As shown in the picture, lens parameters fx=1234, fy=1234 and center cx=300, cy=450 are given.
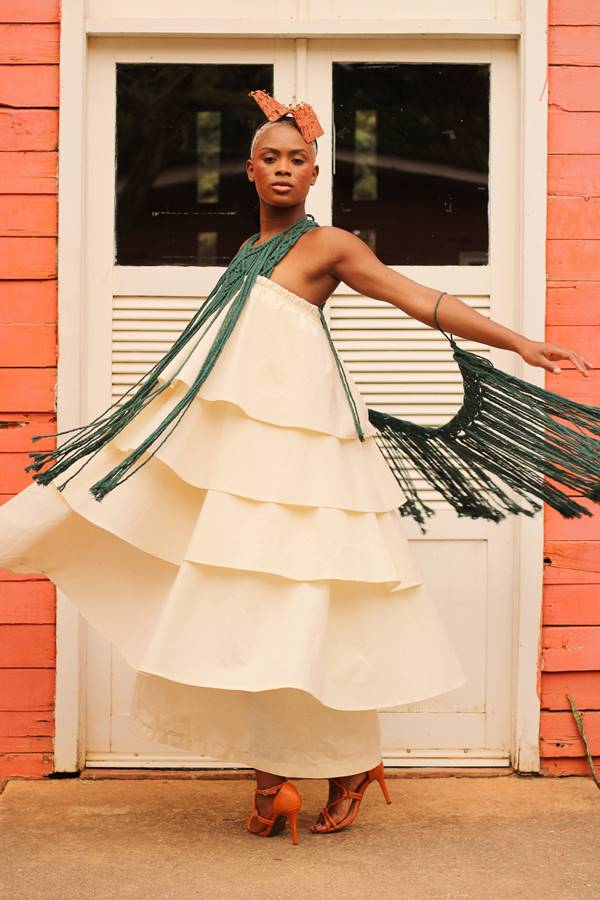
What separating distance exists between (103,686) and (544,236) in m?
1.96

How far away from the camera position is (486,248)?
392cm

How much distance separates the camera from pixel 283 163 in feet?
10.2

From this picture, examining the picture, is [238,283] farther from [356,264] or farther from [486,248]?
[486,248]

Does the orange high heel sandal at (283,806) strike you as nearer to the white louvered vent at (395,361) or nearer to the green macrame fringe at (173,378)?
the green macrame fringe at (173,378)

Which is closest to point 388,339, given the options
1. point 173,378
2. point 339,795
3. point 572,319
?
point 572,319

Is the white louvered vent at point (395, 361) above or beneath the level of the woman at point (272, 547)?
→ above

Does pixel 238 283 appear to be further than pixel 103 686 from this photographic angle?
No

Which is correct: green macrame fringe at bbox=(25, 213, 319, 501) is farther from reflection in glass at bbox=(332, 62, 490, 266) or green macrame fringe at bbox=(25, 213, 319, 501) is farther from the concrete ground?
the concrete ground

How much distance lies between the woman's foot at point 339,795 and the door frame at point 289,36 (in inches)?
32.7

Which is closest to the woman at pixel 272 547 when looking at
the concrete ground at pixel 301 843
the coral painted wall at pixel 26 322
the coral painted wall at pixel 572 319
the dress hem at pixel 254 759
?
the dress hem at pixel 254 759

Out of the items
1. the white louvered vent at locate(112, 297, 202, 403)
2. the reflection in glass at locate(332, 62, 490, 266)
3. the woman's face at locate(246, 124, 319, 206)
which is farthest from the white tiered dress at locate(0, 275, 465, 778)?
the reflection in glass at locate(332, 62, 490, 266)

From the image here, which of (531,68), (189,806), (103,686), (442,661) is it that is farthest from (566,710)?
(531,68)

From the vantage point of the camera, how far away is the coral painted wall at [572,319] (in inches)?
149

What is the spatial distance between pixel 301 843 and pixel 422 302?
54.6 inches
